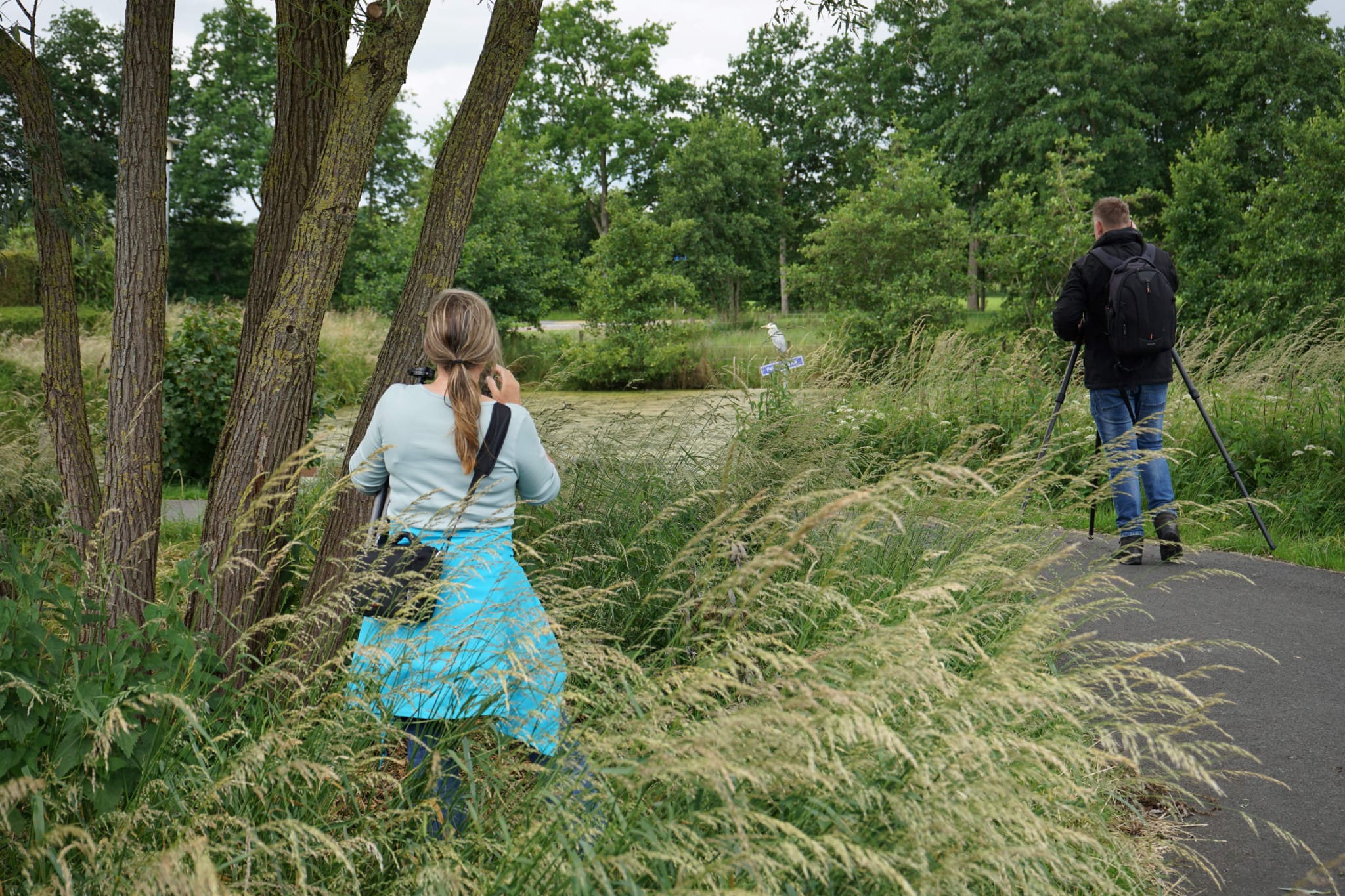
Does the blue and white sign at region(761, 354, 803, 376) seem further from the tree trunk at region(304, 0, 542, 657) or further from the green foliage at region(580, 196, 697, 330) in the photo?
the green foliage at region(580, 196, 697, 330)

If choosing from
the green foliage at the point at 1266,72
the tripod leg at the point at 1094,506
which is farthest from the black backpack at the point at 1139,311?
the green foliage at the point at 1266,72

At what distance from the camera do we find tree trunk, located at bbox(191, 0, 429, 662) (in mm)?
3904

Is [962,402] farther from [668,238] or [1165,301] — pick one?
[668,238]

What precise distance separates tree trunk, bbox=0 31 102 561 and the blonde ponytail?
7.21ft

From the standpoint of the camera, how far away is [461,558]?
2.88m

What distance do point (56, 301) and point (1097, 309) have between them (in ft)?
19.4

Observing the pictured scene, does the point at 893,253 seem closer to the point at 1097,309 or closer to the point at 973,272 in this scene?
the point at 1097,309

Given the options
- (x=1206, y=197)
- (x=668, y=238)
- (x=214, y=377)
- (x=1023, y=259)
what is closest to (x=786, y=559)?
(x=214, y=377)

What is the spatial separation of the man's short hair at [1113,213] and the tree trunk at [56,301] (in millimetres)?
5953

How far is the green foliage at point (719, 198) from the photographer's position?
114ft

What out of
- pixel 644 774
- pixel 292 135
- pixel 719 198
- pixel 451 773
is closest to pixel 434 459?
pixel 451 773

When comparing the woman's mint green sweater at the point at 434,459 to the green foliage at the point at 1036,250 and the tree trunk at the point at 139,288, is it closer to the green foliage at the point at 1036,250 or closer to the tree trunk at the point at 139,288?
the tree trunk at the point at 139,288

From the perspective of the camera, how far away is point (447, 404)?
119 inches

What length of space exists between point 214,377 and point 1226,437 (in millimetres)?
9416
